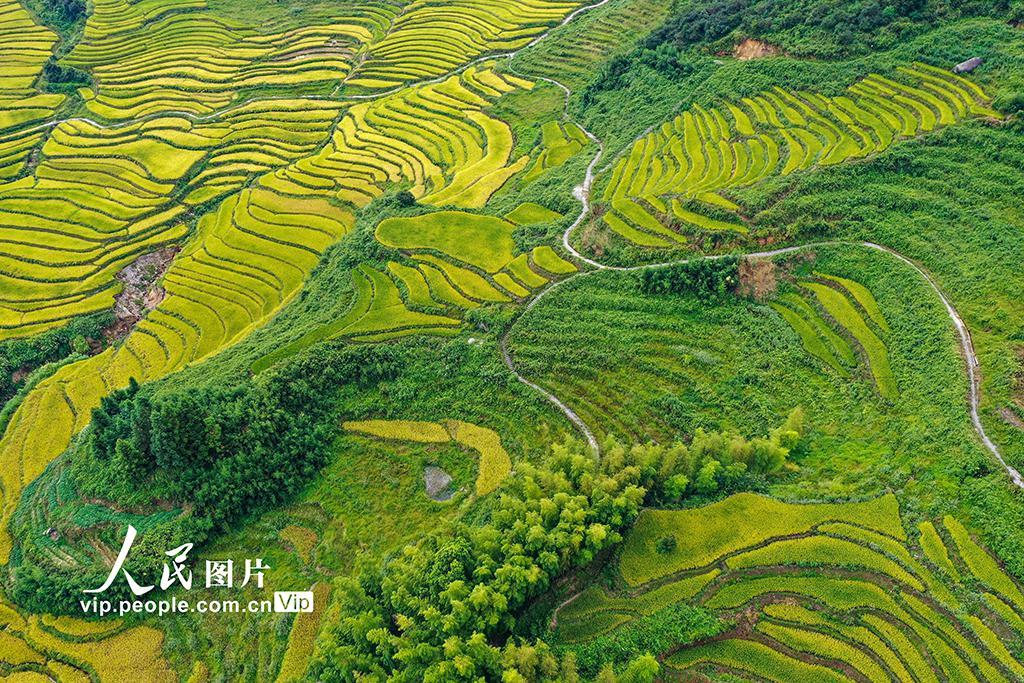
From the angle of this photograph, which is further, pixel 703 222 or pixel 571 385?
pixel 703 222

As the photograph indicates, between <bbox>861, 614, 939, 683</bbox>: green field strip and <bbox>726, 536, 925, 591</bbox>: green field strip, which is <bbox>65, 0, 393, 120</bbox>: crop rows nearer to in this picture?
<bbox>726, 536, 925, 591</bbox>: green field strip

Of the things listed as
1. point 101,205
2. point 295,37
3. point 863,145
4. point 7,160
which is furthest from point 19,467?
point 295,37

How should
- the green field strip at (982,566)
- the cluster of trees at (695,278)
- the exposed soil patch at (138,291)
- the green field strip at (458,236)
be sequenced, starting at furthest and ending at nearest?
the exposed soil patch at (138,291) < the green field strip at (458,236) < the cluster of trees at (695,278) < the green field strip at (982,566)

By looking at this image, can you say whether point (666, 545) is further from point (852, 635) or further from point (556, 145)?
point (556, 145)

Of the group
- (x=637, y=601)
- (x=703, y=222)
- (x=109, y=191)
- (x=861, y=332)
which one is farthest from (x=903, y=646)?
(x=109, y=191)

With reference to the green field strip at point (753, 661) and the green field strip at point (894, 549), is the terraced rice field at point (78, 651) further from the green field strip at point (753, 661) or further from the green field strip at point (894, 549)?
the green field strip at point (894, 549)

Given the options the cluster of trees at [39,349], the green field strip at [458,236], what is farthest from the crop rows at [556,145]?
the cluster of trees at [39,349]

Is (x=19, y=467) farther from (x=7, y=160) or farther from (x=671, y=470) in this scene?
(x=7, y=160)
